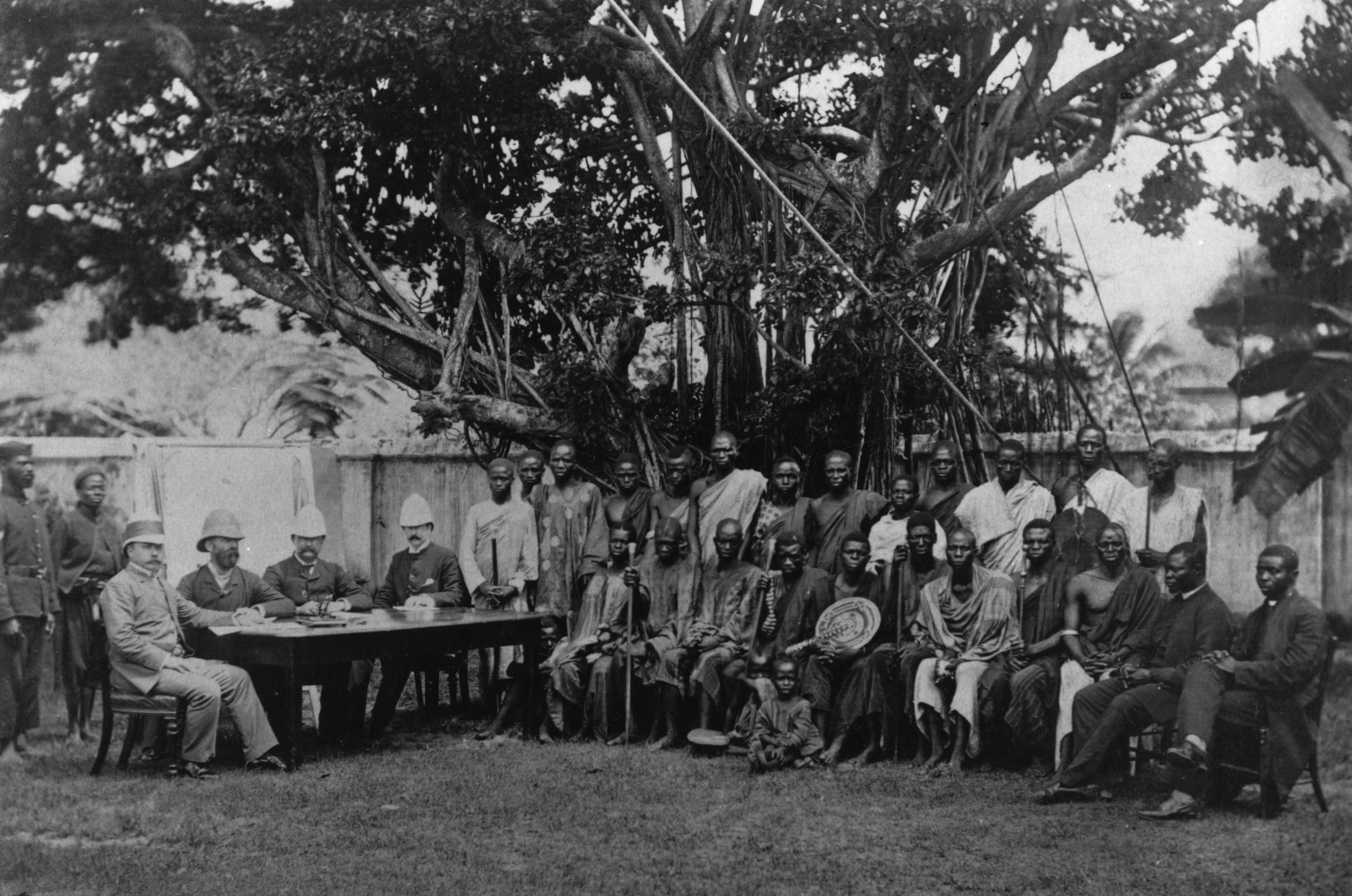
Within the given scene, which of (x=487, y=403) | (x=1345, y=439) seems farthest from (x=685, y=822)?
(x=487, y=403)

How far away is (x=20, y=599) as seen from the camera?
7090 millimetres

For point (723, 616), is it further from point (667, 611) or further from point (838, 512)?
point (838, 512)

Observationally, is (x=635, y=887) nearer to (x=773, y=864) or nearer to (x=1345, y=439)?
(x=773, y=864)

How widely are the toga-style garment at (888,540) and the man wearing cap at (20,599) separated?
4.71 m

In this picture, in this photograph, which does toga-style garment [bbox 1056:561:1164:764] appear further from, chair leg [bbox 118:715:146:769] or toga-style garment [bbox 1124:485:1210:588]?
chair leg [bbox 118:715:146:769]

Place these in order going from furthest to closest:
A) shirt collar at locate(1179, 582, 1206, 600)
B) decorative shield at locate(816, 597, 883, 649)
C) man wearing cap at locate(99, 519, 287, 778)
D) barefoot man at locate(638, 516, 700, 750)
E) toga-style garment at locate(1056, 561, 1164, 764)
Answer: barefoot man at locate(638, 516, 700, 750), decorative shield at locate(816, 597, 883, 649), man wearing cap at locate(99, 519, 287, 778), toga-style garment at locate(1056, 561, 1164, 764), shirt collar at locate(1179, 582, 1206, 600)

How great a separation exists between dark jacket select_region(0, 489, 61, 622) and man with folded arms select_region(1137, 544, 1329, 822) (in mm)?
5907

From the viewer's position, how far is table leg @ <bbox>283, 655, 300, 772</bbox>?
6.61 metres

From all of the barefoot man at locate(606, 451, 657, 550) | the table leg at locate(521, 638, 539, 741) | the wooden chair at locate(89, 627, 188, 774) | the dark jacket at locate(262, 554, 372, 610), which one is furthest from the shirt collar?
the wooden chair at locate(89, 627, 188, 774)

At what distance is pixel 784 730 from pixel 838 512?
1.59m

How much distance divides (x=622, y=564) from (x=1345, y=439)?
4.03 metres

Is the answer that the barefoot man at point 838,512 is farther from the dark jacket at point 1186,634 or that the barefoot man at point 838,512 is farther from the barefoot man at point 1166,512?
the dark jacket at point 1186,634

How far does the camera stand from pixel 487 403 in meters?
9.70

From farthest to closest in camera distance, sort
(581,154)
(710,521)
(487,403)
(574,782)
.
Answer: (581,154)
(487,403)
(710,521)
(574,782)
